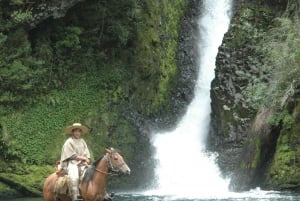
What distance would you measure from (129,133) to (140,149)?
100cm

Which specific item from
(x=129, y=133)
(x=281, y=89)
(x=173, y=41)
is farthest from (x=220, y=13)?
(x=281, y=89)

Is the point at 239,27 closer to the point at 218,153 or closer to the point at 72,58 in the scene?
the point at 218,153

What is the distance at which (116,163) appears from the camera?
11.6 metres

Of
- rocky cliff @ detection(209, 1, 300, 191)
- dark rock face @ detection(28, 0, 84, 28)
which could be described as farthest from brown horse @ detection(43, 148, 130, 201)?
dark rock face @ detection(28, 0, 84, 28)

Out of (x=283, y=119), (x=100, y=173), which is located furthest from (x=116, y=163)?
(x=283, y=119)

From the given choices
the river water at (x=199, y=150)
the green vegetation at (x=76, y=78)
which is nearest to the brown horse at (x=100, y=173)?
the river water at (x=199, y=150)

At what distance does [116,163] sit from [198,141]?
1731cm

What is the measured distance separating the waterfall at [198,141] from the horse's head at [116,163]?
10268 millimetres

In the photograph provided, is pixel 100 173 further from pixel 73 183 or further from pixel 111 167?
pixel 73 183

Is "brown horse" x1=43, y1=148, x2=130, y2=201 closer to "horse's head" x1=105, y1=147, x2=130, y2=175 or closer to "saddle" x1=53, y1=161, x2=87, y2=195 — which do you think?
"horse's head" x1=105, y1=147, x2=130, y2=175

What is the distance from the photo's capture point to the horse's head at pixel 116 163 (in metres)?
11.5

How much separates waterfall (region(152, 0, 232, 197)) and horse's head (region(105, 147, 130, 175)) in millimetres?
10268

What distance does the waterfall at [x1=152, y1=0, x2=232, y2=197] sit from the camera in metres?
25.3

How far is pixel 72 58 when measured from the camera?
27.4 meters
